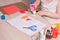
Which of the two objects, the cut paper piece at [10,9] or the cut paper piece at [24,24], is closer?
the cut paper piece at [24,24]

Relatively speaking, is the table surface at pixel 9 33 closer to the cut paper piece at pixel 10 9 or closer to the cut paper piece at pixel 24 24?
the cut paper piece at pixel 24 24

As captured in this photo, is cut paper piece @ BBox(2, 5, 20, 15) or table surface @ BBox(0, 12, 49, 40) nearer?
table surface @ BBox(0, 12, 49, 40)

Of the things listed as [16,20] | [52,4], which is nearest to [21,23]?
[16,20]

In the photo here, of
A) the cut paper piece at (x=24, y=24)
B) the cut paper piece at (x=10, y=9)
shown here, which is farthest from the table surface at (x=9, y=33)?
the cut paper piece at (x=10, y=9)

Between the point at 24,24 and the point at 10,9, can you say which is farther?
the point at 10,9

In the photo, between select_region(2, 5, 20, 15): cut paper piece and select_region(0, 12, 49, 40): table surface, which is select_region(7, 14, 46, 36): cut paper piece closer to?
select_region(0, 12, 49, 40): table surface

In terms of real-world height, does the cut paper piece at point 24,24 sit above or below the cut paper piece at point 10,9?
below

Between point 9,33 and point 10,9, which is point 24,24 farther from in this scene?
point 10,9

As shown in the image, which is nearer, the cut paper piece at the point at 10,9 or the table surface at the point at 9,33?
the table surface at the point at 9,33

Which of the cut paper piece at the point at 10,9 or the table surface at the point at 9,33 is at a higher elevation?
the cut paper piece at the point at 10,9

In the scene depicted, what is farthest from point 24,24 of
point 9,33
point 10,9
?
point 10,9

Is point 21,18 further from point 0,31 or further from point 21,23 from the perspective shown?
point 0,31

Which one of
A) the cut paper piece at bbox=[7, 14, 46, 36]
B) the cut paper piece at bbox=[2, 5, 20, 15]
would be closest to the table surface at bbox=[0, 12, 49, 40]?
the cut paper piece at bbox=[7, 14, 46, 36]

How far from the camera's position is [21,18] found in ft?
4.42
